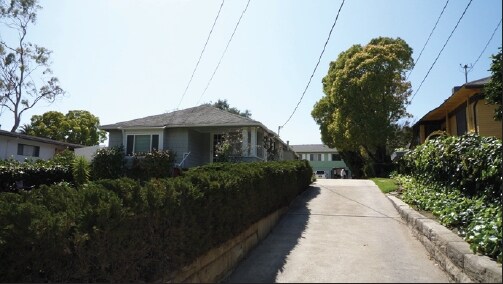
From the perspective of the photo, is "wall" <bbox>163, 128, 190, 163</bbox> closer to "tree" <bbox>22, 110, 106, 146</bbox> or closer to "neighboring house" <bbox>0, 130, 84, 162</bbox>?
"neighboring house" <bbox>0, 130, 84, 162</bbox>

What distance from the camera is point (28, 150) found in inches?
1336

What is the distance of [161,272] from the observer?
4.86 meters

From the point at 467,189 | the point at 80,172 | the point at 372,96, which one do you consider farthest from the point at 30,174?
the point at 372,96

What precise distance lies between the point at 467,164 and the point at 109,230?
7635 millimetres

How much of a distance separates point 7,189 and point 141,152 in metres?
7.59

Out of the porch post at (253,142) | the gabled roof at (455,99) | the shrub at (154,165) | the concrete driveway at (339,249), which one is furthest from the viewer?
the porch post at (253,142)

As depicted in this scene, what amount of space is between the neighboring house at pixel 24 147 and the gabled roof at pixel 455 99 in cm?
2819

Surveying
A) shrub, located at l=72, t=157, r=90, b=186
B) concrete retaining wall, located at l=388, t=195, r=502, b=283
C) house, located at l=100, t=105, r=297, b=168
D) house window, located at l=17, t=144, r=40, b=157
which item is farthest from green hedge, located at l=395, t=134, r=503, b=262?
house window, located at l=17, t=144, r=40, b=157

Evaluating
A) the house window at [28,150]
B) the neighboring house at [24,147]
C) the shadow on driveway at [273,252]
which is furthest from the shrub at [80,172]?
the house window at [28,150]

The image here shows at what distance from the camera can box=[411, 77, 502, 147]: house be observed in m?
17.3

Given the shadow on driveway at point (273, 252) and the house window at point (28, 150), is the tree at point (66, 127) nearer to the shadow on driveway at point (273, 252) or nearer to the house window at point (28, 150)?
the house window at point (28, 150)

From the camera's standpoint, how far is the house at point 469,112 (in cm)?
1733

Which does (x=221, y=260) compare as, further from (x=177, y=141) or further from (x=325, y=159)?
(x=325, y=159)

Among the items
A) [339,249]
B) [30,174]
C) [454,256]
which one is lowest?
[339,249]
